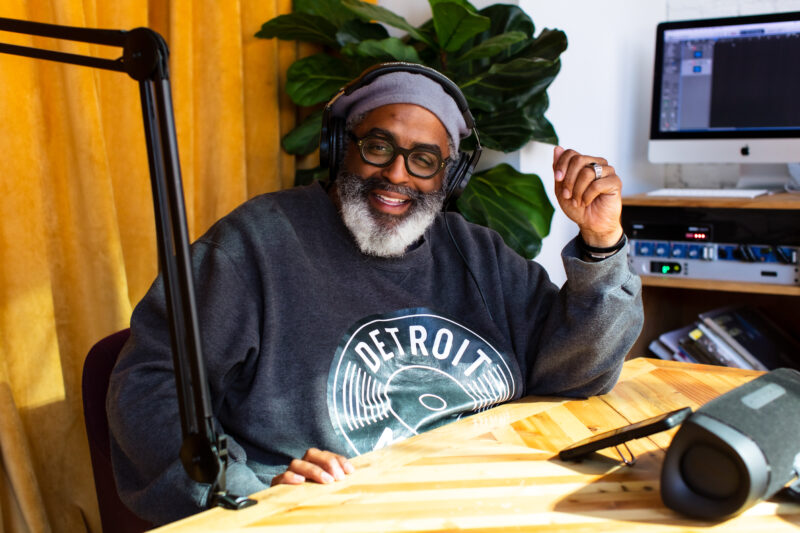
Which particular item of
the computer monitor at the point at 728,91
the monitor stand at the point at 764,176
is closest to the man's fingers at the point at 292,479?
the computer monitor at the point at 728,91

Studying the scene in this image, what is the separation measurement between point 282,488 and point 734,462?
0.44 m

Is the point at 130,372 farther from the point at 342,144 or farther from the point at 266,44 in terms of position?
the point at 266,44

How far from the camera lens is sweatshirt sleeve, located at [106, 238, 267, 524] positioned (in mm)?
929

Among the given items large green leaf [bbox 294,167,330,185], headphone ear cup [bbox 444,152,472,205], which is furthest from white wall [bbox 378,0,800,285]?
headphone ear cup [bbox 444,152,472,205]

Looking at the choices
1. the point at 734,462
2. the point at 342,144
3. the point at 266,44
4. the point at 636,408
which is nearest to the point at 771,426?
the point at 734,462

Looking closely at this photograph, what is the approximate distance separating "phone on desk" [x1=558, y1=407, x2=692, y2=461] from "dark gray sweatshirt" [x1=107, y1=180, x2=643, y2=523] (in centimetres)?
31

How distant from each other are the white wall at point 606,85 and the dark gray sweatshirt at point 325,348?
969mm

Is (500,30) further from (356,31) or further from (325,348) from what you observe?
(325,348)

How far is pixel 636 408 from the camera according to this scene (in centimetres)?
102

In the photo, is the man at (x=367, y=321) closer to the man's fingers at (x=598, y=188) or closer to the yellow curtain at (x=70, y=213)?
the man's fingers at (x=598, y=188)

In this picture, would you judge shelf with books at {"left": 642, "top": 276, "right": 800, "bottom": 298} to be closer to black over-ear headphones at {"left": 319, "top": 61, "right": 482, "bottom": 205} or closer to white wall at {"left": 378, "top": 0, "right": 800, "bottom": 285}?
white wall at {"left": 378, "top": 0, "right": 800, "bottom": 285}

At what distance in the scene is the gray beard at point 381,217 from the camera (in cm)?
124

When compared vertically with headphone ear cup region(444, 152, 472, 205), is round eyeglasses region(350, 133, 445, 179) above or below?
above

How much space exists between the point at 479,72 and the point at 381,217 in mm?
847
